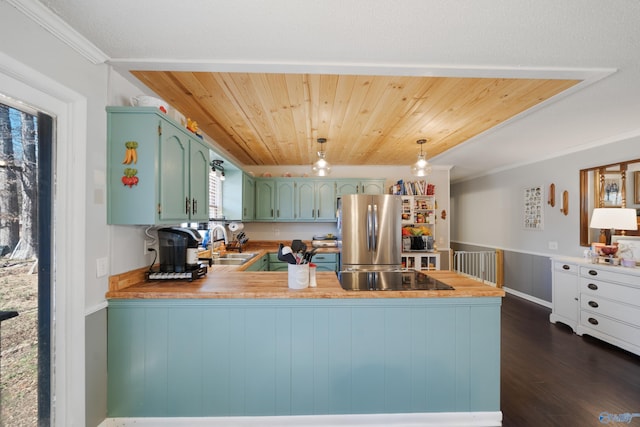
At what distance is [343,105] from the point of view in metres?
2.27

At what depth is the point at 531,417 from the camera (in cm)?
178

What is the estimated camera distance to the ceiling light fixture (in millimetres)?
3250

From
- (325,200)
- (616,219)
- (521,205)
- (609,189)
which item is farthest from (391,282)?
(521,205)

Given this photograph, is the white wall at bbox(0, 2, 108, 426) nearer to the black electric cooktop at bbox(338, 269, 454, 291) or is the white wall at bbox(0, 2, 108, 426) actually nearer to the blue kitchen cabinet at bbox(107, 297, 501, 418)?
the blue kitchen cabinet at bbox(107, 297, 501, 418)

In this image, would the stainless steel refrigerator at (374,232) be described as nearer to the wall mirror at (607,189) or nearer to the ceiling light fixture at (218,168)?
the ceiling light fixture at (218,168)

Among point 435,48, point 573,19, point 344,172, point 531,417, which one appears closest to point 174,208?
point 435,48

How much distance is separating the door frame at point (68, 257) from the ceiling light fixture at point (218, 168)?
1.79 m

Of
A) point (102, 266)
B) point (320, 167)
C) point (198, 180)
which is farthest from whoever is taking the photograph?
point (320, 167)

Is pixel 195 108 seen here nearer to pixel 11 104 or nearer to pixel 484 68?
pixel 11 104

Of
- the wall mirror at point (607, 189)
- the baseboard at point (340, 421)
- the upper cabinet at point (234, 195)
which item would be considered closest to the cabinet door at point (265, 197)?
the upper cabinet at point (234, 195)

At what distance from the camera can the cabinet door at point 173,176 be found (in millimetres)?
1668

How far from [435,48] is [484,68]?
0.43 meters

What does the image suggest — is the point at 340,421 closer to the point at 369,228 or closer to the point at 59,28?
the point at 369,228

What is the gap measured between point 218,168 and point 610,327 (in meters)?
4.86
